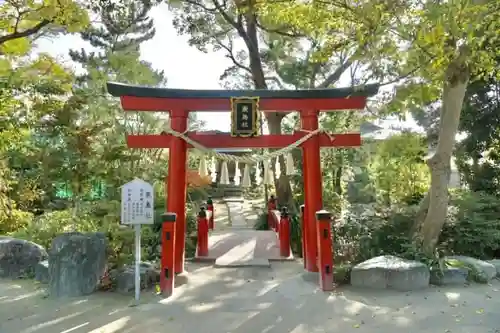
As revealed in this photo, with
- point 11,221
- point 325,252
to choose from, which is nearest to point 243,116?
point 325,252

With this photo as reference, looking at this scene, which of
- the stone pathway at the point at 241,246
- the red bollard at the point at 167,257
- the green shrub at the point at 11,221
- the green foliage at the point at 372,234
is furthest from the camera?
the green shrub at the point at 11,221

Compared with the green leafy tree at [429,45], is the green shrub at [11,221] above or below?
below

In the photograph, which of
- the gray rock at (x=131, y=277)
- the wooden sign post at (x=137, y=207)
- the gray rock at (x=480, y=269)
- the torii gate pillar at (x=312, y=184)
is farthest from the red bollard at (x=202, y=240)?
the gray rock at (x=480, y=269)

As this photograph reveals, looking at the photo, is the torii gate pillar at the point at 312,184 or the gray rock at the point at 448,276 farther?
the torii gate pillar at the point at 312,184

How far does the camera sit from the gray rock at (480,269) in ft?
19.8

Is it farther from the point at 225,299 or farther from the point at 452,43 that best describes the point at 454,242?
the point at 225,299

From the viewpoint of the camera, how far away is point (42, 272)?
6.30m

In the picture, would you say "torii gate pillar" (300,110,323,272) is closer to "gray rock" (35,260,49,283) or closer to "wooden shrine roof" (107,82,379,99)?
"wooden shrine roof" (107,82,379,99)

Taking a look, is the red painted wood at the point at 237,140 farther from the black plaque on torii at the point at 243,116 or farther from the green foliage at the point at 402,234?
the green foliage at the point at 402,234

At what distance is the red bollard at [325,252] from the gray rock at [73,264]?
→ 309 cm

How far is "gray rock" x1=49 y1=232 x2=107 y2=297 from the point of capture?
5410 mm

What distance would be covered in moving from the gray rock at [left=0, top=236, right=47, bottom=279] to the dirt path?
18.0 inches

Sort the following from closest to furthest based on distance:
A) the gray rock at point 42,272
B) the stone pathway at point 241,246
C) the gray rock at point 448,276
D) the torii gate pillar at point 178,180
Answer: the gray rock at point 448,276 → the gray rock at point 42,272 → the torii gate pillar at point 178,180 → the stone pathway at point 241,246

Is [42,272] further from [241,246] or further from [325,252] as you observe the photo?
[325,252]
